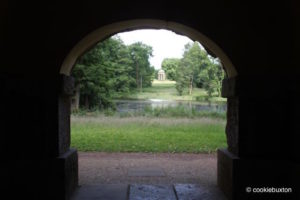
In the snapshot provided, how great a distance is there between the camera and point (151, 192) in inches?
179

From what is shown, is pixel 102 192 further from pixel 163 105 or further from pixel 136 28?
pixel 163 105

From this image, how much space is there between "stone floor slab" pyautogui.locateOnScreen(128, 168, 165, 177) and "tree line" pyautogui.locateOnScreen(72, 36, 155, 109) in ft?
49.5

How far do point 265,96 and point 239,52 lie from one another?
0.64m

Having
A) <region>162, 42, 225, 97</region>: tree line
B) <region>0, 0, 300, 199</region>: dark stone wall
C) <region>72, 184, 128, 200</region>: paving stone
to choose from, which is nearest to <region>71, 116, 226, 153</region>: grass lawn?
<region>72, 184, 128, 200</region>: paving stone

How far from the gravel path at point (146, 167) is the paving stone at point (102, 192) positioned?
1.77 feet

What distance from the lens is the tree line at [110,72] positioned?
23.2m

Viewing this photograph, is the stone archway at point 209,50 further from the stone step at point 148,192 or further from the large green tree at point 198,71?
the large green tree at point 198,71

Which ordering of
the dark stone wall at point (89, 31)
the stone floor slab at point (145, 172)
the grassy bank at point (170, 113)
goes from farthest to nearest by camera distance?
the grassy bank at point (170, 113) → the stone floor slab at point (145, 172) → the dark stone wall at point (89, 31)

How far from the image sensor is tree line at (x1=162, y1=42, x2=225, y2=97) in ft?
84.2

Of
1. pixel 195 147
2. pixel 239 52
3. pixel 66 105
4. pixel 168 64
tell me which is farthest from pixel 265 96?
pixel 168 64

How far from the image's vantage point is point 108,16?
12.4 feet

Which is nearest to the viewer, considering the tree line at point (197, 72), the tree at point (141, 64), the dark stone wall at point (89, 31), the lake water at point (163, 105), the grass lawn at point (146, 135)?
the dark stone wall at point (89, 31)

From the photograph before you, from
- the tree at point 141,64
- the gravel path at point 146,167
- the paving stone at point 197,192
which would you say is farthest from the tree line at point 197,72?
the paving stone at point 197,192

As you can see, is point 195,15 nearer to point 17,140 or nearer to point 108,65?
point 17,140
